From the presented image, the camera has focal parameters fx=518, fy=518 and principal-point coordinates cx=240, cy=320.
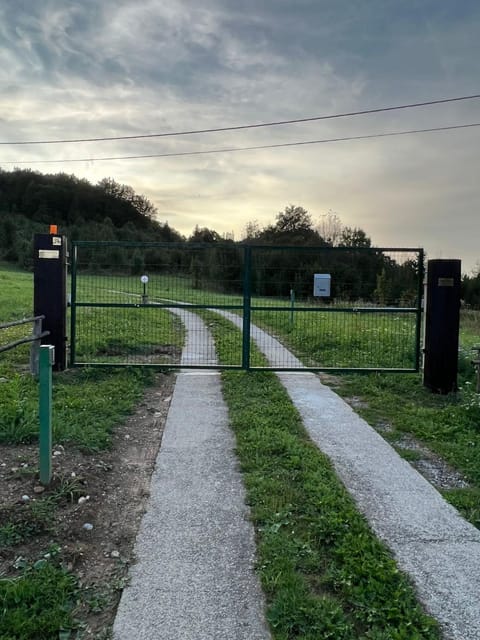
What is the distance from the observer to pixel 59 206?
6109 centimetres

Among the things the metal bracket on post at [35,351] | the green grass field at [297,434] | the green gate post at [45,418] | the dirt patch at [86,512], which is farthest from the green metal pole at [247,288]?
the green gate post at [45,418]

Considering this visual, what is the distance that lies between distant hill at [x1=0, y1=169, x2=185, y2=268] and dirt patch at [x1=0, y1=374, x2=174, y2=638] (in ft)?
164

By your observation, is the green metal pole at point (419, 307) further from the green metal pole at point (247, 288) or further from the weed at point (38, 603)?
the weed at point (38, 603)

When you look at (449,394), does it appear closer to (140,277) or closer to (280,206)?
(140,277)

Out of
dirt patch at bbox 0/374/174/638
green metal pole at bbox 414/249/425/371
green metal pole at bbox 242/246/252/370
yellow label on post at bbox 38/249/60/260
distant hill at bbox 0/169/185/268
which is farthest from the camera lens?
distant hill at bbox 0/169/185/268

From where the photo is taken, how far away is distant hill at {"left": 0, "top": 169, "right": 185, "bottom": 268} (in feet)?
182

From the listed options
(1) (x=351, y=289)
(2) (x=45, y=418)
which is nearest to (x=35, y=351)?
(2) (x=45, y=418)

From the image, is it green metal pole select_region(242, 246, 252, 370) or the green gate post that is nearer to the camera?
the green gate post

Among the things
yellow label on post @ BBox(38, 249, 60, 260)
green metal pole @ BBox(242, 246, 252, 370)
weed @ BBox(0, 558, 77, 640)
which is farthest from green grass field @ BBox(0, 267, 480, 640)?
yellow label on post @ BBox(38, 249, 60, 260)

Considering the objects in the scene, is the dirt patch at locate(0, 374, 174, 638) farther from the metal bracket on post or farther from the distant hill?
the distant hill

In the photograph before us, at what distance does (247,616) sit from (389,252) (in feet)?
19.7

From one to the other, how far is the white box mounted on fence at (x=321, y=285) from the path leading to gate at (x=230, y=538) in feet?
9.17

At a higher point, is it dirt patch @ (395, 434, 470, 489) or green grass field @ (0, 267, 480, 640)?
green grass field @ (0, 267, 480, 640)

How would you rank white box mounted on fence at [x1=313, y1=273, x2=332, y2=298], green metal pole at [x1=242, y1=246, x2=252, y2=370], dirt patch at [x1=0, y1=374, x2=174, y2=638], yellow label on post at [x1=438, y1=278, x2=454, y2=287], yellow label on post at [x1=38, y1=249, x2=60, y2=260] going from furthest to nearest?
1. white box mounted on fence at [x1=313, y1=273, x2=332, y2=298]
2. green metal pole at [x1=242, y1=246, x2=252, y2=370]
3. yellow label on post at [x1=38, y1=249, x2=60, y2=260]
4. yellow label on post at [x1=438, y1=278, x2=454, y2=287]
5. dirt patch at [x1=0, y1=374, x2=174, y2=638]
